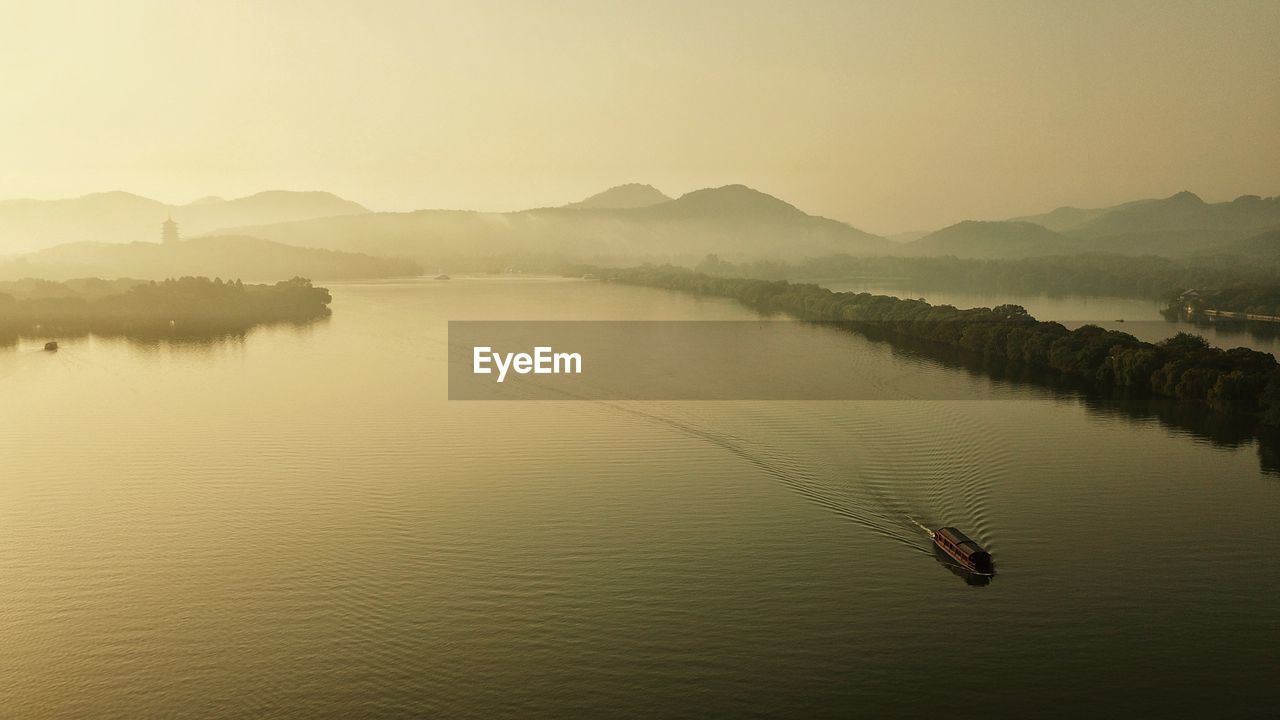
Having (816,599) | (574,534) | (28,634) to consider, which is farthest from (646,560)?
(28,634)

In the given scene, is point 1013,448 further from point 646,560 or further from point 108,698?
point 108,698

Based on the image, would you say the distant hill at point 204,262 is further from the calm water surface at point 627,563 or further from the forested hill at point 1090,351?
the calm water surface at point 627,563

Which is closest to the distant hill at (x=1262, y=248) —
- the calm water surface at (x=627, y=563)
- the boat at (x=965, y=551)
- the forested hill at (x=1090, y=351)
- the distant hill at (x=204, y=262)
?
the forested hill at (x=1090, y=351)

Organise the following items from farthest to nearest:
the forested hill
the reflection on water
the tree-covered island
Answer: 1. the tree-covered island
2. the reflection on water
3. the forested hill

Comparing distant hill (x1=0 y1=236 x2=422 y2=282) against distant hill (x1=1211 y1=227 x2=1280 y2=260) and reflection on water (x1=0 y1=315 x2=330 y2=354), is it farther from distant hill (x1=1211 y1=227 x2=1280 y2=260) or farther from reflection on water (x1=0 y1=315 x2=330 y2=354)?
distant hill (x1=1211 y1=227 x2=1280 y2=260)

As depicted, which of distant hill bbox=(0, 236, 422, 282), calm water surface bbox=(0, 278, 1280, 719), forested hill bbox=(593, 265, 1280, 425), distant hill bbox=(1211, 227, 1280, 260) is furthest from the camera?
distant hill bbox=(1211, 227, 1280, 260)

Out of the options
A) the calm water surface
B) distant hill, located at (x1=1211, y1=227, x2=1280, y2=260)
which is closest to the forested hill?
the calm water surface

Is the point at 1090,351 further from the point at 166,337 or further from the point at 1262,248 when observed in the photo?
the point at 1262,248
